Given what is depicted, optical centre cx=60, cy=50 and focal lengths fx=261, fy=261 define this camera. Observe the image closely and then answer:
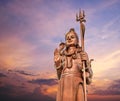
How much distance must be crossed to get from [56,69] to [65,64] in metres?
0.55

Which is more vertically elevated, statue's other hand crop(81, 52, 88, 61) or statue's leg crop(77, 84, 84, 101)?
statue's other hand crop(81, 52, 88, 61)

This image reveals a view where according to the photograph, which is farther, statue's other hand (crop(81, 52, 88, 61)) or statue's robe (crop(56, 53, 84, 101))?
statue's other hand (crop(81, 52, 88, 61))

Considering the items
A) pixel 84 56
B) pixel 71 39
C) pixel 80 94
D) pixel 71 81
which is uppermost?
pixel 71 39

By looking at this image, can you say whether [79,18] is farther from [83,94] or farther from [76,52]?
[83,94]

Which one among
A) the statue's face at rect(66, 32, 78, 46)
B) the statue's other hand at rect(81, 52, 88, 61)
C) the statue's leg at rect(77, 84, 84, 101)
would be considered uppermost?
the statue's face at rect(66, 32, 78, 46)

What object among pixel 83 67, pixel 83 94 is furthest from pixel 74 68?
pixel 83 94

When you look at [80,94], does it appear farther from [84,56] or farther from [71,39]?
[71,39]

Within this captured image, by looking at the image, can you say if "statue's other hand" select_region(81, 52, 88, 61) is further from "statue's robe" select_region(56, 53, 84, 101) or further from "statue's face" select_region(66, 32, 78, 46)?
"statue's face" select_region(66, 32, 78, 46)

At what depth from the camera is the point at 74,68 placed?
33.9 ft

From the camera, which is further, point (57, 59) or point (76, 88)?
point (57, 59)

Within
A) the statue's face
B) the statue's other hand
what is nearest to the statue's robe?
the statue's other hand

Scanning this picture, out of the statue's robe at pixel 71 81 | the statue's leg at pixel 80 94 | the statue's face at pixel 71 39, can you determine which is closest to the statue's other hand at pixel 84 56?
the statue's robe at pixel 71 81

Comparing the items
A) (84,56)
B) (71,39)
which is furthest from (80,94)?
(71,39)

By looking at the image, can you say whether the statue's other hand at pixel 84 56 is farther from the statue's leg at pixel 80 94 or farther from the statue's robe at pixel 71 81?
the statue's leg at pixel 80 94
